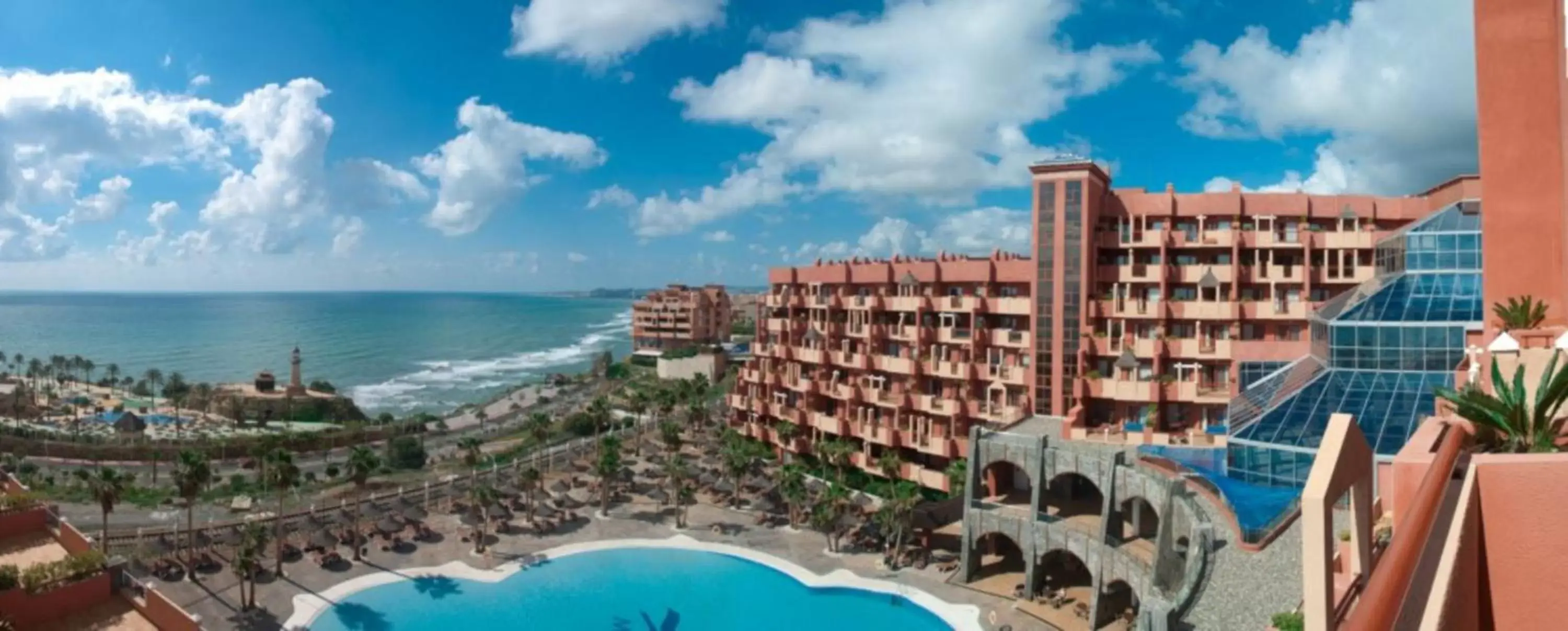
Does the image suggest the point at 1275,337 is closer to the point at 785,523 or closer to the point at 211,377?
the point at 785,523

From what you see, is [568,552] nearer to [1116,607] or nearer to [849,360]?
[849,360]

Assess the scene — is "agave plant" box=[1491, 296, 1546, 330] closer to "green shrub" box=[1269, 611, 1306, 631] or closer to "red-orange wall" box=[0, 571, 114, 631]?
"green shrub" box=[1269, 611, 1306, 631]

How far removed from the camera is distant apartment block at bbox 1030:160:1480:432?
41.8 meters

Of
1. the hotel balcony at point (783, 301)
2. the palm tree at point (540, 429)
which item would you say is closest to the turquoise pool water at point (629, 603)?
the palm tree at point (540, 429)

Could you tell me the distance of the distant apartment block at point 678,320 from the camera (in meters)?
129

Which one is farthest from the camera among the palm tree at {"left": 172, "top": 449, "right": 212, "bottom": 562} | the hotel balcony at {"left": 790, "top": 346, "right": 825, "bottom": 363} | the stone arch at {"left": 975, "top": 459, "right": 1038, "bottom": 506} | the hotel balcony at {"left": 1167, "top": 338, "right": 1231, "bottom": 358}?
the hotel balcony at {"left": 790, "top": 346, "right": 825, "bottom": 363}

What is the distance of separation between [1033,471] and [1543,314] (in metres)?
18.5

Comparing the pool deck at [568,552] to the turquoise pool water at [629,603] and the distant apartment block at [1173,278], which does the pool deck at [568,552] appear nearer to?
the turquoise pool water at [629,603]

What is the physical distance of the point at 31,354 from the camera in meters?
162

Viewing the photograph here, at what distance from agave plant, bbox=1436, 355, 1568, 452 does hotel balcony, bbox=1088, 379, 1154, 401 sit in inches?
1060

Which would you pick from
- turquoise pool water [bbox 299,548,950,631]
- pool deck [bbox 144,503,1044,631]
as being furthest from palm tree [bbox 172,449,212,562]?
turquoise pool water [bbox 299,548,950,631]

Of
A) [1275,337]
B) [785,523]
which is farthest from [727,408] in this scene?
[1275,337]

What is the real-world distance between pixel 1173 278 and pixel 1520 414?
107 feet

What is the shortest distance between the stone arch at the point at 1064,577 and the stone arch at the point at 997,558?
86 centimetres
